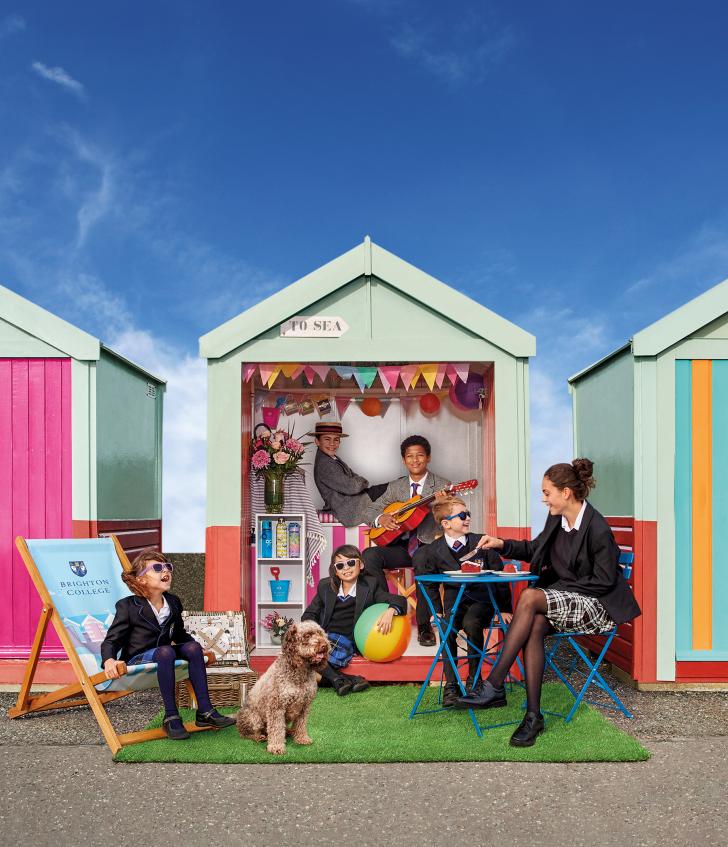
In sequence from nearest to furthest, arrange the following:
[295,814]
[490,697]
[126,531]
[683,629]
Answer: [295,814] → [490,697] → [683,629] → [126,531]

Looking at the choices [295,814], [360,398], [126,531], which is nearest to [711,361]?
[360,398]

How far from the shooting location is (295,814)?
3.90m

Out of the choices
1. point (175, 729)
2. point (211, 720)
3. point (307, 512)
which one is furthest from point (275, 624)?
point (175, 729)

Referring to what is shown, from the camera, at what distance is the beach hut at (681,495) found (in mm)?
6520

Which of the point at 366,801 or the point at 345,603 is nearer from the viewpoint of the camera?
the point at 366,801

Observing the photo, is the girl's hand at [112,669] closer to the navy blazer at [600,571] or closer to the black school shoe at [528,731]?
the black school shoe at [528,731]

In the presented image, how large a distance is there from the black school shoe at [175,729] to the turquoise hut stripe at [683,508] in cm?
368

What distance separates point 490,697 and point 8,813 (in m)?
2.57

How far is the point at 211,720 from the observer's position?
507 cm

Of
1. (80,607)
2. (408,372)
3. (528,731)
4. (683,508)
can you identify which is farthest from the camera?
(408,372)

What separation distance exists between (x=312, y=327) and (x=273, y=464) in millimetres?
1358

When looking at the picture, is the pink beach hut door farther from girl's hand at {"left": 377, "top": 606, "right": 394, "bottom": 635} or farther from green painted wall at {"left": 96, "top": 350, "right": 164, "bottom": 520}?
girl's hand at {"left": 377, "top": 606, "right": 394, "bottom": 635}

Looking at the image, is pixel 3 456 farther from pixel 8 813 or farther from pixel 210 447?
pixel 8 813

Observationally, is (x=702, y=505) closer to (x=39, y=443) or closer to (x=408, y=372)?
(x=408, y=372)
